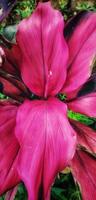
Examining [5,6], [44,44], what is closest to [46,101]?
[44,44]

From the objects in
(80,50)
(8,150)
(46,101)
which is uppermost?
(80,50)

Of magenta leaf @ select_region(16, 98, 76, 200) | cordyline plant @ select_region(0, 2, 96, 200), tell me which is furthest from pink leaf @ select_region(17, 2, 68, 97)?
magenta leaf @ select_region(16, 98, 76, 200)

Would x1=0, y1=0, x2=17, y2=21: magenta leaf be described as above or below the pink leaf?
above

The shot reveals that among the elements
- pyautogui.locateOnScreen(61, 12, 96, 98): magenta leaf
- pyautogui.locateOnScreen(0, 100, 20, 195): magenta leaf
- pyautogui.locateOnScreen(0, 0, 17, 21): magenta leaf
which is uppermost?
pyautogui.locateOnScreen(0, 0, 17, 21): magenta leaf

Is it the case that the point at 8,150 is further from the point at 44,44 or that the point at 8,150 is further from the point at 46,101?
the point at 44,44

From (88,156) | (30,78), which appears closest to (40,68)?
(30,78)

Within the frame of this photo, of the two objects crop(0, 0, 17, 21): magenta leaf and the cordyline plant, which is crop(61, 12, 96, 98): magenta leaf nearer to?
the cordyline plant

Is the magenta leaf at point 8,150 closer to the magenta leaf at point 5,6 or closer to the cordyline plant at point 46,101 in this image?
the cordyline plant at point 46,101

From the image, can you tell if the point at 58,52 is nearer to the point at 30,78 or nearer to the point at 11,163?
the point at 30,78
